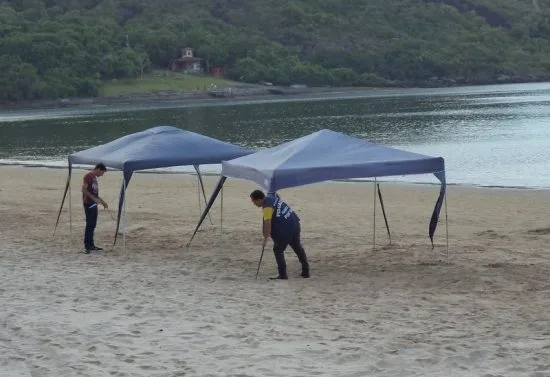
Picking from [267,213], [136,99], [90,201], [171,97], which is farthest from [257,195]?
[171,97]

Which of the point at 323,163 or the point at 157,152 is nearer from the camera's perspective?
the point at 323,163

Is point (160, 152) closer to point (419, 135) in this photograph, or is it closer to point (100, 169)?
point (100, 169)

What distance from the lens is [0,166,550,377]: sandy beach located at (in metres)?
8.79

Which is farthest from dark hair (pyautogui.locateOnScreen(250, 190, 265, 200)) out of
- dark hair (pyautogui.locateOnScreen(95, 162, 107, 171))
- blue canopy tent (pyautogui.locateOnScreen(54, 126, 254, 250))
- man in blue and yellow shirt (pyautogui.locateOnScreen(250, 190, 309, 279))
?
dark hair (pyautogui.locateOnScreen(95, 162, 107, 171))

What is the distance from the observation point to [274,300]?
1166 cm

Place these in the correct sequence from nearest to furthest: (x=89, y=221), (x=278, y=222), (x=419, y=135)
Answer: (x=278, y=222) < (x=89, y=221) < (x=419, y=135)

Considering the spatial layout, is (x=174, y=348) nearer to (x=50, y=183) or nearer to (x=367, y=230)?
(x=367, y=230)

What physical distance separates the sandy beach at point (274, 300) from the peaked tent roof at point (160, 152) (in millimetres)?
1443

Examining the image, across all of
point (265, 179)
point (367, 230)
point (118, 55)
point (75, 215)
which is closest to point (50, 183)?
point (75, 215)

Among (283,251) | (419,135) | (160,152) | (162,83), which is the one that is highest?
(160,152)

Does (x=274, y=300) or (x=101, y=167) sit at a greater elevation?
(x=101, y=167)

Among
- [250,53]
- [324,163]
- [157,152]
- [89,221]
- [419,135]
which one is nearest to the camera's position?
[324,163]

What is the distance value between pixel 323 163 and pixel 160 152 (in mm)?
3650

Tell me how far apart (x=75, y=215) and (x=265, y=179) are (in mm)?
9203
